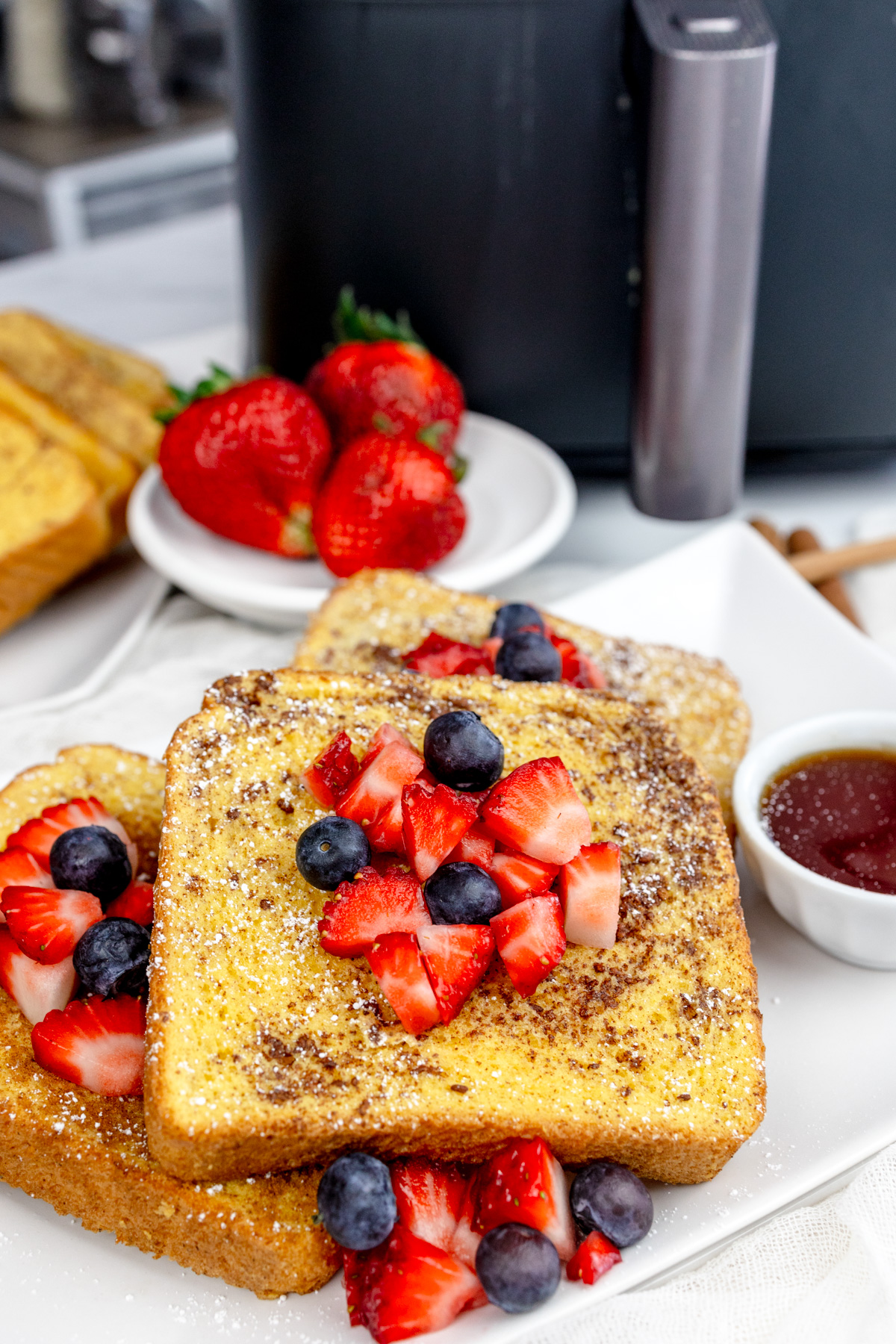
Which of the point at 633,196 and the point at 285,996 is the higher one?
the point at 633,196

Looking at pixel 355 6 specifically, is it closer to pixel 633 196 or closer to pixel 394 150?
pixel 394 150

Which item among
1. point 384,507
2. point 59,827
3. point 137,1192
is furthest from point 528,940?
point 384,507

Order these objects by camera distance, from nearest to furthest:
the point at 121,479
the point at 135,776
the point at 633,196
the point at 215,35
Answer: the point at 135,776, the point at 633,196, the point at 121,479, the point at 215,35

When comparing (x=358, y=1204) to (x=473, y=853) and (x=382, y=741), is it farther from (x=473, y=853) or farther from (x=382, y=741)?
(x=382, y=741)

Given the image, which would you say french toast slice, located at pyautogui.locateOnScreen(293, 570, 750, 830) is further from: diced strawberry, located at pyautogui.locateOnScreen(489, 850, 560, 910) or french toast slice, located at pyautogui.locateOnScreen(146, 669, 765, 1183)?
diced strawberry, located at pyautogui.locateOnScreen(489, 850, 560, 910)

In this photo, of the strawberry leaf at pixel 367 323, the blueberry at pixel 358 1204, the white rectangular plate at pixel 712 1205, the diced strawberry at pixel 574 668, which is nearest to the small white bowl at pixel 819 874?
the white rectangular plate at pixel 712 1205

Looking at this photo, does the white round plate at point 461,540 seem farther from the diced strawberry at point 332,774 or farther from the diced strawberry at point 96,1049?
the diced strawberry at point 96,1049

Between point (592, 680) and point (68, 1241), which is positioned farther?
point (592, 680)

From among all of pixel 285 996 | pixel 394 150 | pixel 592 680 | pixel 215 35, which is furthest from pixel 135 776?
pixel 215 35
